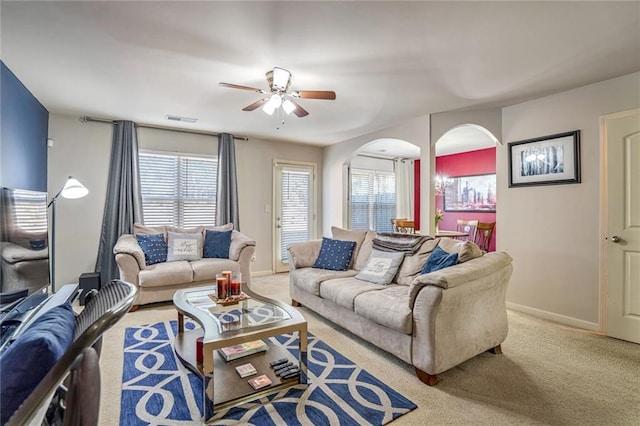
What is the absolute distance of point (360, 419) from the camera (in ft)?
5.74

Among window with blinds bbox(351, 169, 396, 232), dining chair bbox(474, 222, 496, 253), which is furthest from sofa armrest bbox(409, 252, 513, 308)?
window with blinds bbox(351, 169, 396, 232)

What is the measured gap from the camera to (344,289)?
2.85 meters

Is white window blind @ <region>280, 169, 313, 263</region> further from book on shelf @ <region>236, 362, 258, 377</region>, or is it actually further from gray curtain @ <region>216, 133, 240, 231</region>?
book on shelf @ <region>236, 362, 258, 377</region>

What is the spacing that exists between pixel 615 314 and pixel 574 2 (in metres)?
2.74

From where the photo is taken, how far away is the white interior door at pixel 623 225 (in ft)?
9.20

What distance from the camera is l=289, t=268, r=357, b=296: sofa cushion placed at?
322 centimetres

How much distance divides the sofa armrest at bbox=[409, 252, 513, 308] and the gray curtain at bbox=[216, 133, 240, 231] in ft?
11.8

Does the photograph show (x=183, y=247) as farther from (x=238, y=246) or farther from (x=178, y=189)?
(x=178, y=189)

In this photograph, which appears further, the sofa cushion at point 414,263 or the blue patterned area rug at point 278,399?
the sofa cushion at point 414,263

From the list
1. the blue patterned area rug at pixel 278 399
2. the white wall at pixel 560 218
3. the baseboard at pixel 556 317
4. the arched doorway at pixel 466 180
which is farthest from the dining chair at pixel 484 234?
the blue patterned area rug at pixel 278 399

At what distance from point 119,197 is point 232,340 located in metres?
3.48

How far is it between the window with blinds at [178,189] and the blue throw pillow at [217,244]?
740 millimetres

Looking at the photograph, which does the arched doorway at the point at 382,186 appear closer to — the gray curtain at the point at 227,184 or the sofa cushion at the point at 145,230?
the gray curtain at the point at 227,184

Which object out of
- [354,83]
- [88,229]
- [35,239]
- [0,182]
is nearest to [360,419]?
[35,239]
